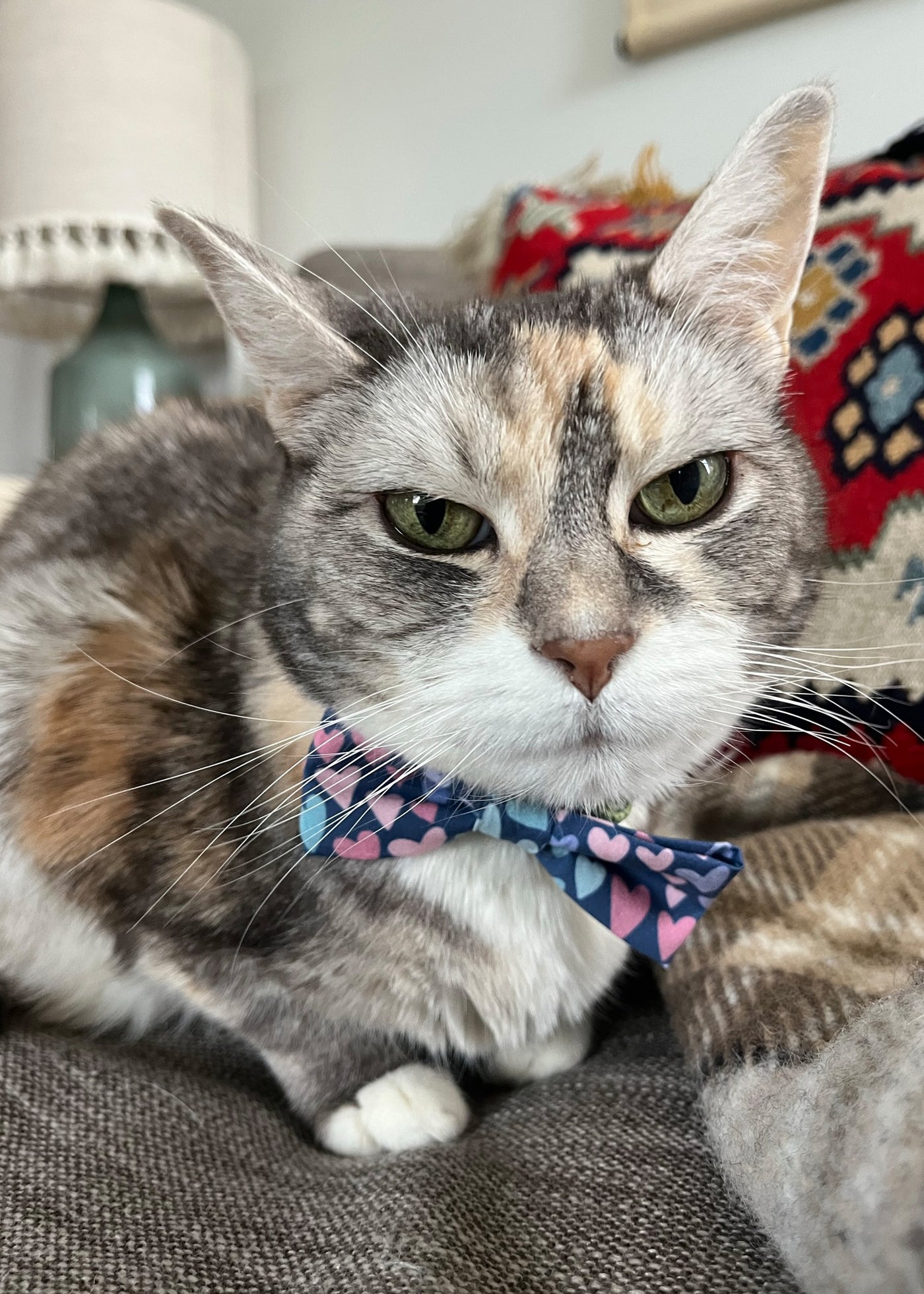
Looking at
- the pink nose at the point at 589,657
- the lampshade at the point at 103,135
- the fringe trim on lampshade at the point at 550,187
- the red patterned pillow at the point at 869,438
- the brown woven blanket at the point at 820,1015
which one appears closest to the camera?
the brown woven blanket at the point at 820,1015

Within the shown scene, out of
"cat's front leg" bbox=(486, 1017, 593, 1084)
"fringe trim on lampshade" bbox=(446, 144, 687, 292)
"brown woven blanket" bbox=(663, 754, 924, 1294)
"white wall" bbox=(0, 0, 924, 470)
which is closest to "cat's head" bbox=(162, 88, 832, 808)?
"brown woven blanket" bbox=(663, 754, 924, 1294)

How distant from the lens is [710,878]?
590 millimetres

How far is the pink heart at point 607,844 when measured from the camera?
60 centimetres

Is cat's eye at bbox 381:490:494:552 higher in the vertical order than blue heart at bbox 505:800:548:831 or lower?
higher

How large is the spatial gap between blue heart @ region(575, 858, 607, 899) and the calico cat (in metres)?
0.05

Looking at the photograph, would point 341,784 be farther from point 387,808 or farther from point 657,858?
point 657,858

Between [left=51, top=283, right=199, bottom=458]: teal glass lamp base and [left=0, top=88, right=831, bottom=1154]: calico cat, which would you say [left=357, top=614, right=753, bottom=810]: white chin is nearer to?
[left=0, top=88, right=831, bottom=1154]: calico cat

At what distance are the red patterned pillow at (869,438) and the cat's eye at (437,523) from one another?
1.17 ft

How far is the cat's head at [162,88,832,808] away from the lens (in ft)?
1.70

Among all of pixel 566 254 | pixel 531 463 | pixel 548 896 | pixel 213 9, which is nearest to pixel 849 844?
pixel 548 896

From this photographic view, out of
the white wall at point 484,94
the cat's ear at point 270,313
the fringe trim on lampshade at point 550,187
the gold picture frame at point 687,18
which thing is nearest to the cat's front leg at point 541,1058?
the cat's ear at point 270,313

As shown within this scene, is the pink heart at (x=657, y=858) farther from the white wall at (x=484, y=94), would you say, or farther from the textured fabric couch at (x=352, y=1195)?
the white wall at (x=484, y=94)

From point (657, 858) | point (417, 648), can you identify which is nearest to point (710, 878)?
point (657, 858)

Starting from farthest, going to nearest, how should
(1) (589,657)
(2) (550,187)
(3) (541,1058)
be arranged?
(2) (550,187), (3) (541,1058), (1) (589,657)
